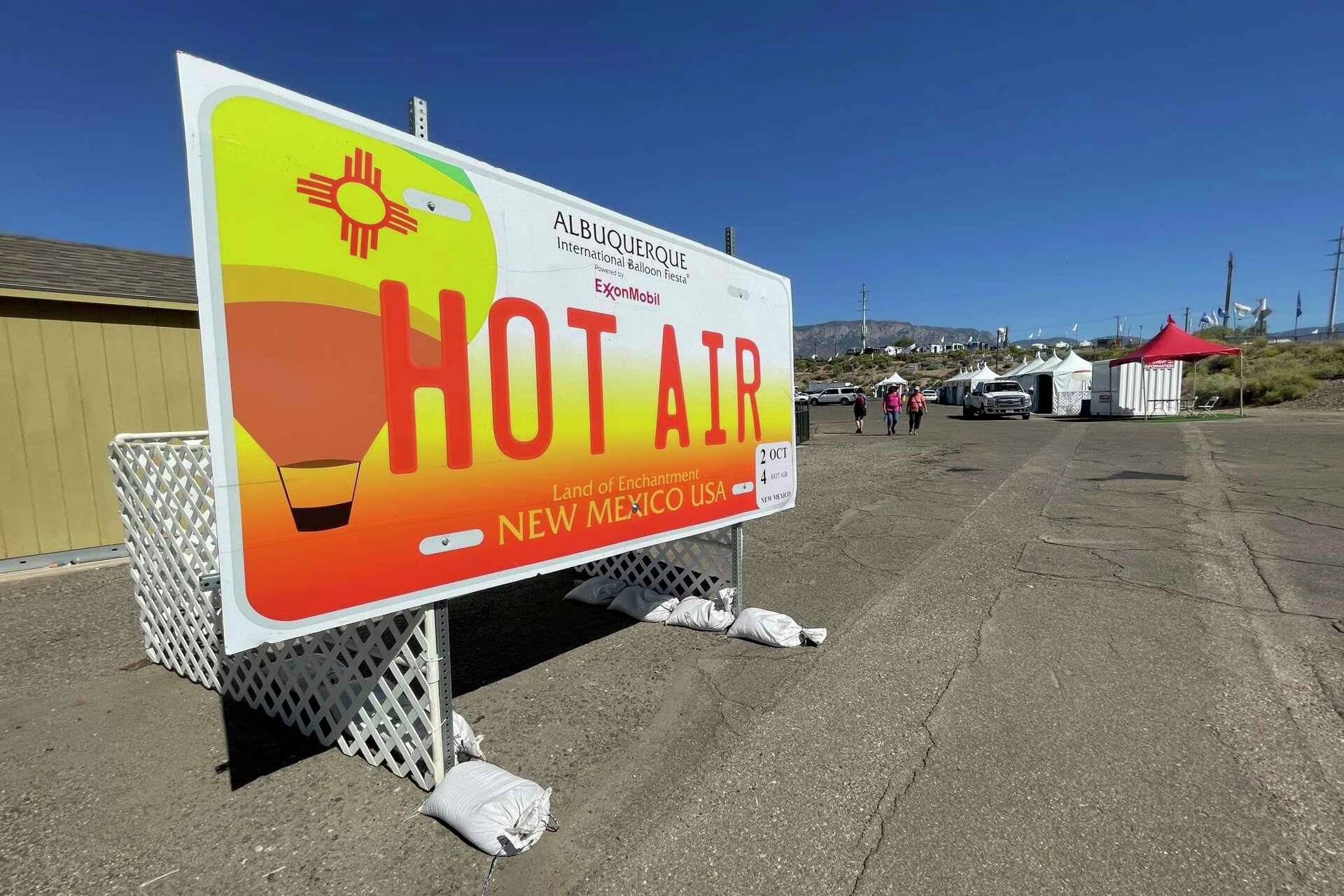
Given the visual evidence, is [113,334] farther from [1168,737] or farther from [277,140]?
[1168,737]

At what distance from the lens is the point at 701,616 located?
5.09 metres

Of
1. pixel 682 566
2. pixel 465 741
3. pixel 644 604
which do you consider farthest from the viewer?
pixel 682 566

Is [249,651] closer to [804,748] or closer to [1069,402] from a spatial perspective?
[804,748]

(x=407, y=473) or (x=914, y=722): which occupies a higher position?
(x=407, y=473)

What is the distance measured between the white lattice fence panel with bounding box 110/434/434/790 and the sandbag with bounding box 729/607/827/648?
90.9 inches

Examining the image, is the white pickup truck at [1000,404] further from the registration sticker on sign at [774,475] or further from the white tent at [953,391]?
the registration sticker on sign at [774,475]

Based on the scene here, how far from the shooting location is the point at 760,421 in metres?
5.30

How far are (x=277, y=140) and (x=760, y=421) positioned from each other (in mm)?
3759

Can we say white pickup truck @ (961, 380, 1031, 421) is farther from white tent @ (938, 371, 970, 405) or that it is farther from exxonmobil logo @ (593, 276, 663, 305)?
exxonmobil logo @ (593, 276, 663, 305)

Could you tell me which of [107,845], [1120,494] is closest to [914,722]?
[107,845]

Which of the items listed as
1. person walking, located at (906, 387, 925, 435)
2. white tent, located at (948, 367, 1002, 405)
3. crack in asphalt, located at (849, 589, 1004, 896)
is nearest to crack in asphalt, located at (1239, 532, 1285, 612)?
crack in asphalt, located at (849, 589, 1004, 896)

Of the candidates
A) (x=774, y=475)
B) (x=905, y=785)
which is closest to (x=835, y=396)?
(x=774, y=475)

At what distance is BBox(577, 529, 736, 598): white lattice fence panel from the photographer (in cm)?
545

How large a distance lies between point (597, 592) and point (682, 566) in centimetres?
79
